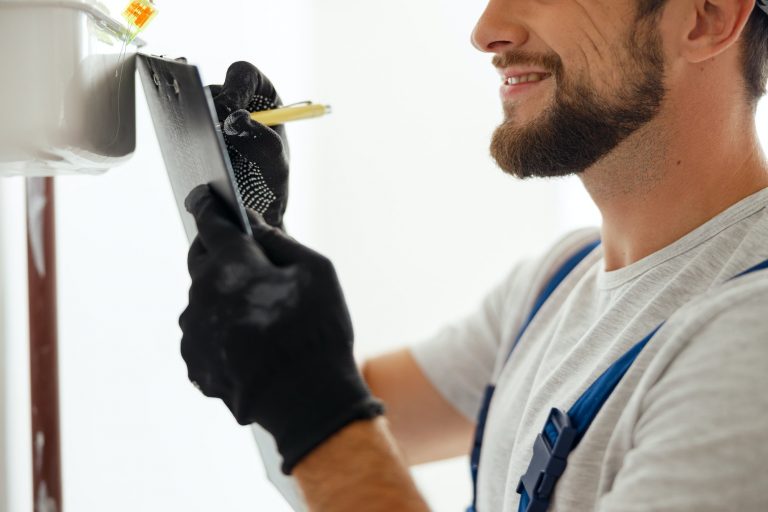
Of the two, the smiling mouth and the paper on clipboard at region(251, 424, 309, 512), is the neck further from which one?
the paper on clipboard at region(251, 424, 309, 512)

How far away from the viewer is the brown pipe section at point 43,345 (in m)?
0.67

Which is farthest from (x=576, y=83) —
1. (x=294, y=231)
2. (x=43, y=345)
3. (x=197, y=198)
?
(x=294, y=231)

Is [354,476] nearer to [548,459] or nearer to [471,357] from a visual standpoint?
[548,459]

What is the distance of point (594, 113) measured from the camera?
0.83 meters

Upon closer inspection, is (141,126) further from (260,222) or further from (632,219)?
(632,219)

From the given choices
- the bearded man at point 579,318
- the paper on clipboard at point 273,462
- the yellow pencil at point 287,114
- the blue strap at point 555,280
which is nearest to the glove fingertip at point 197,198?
the bearded man at point 579,318

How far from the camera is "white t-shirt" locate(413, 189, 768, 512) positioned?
0.56 metres

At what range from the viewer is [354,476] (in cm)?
55

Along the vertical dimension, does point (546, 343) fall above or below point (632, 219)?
below

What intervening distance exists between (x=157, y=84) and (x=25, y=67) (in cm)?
10

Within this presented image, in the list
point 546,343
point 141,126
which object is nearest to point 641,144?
point 546,343

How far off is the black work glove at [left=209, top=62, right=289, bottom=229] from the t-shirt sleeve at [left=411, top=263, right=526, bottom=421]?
47 centimetres

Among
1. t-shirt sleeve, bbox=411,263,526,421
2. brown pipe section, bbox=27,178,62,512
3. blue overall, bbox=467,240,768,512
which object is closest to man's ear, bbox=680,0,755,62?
blue overall, bbox=467,240,768,512

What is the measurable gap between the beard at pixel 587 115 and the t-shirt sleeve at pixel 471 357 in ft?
0.86
